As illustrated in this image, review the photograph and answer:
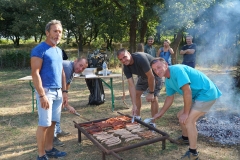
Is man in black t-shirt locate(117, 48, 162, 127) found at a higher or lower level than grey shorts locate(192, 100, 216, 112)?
higher

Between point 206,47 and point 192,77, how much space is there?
46.3 feet

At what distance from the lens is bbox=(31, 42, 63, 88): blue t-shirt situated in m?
2.54

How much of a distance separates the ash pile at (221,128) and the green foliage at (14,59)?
11.6m

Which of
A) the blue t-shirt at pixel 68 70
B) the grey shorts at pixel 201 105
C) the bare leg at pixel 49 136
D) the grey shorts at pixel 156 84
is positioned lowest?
the bare leg at pixel 49 136

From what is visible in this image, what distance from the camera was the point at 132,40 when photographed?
13695mm

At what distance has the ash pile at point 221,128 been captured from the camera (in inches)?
141

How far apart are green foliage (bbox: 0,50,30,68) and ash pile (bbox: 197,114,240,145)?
1155 centimetres

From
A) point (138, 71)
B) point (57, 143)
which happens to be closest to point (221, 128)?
point (138, 71)

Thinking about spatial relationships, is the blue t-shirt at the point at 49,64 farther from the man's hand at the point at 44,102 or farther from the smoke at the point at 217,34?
the smoke at the point at 217,34

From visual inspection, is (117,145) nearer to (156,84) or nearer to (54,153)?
(54,153)

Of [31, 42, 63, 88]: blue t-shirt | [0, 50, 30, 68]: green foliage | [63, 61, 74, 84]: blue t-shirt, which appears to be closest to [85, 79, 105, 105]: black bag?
[63, 61, 74, 84]: blue t-shirt

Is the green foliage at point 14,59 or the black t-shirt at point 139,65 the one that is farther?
the green foliage at point 14,59

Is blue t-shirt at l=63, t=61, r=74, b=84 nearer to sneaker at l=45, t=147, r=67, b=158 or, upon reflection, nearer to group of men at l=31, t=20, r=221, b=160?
group of men at l=31, t=20, r=221, b=160

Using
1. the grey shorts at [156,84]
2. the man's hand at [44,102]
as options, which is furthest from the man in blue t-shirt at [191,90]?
the man's hand at [44,102]
